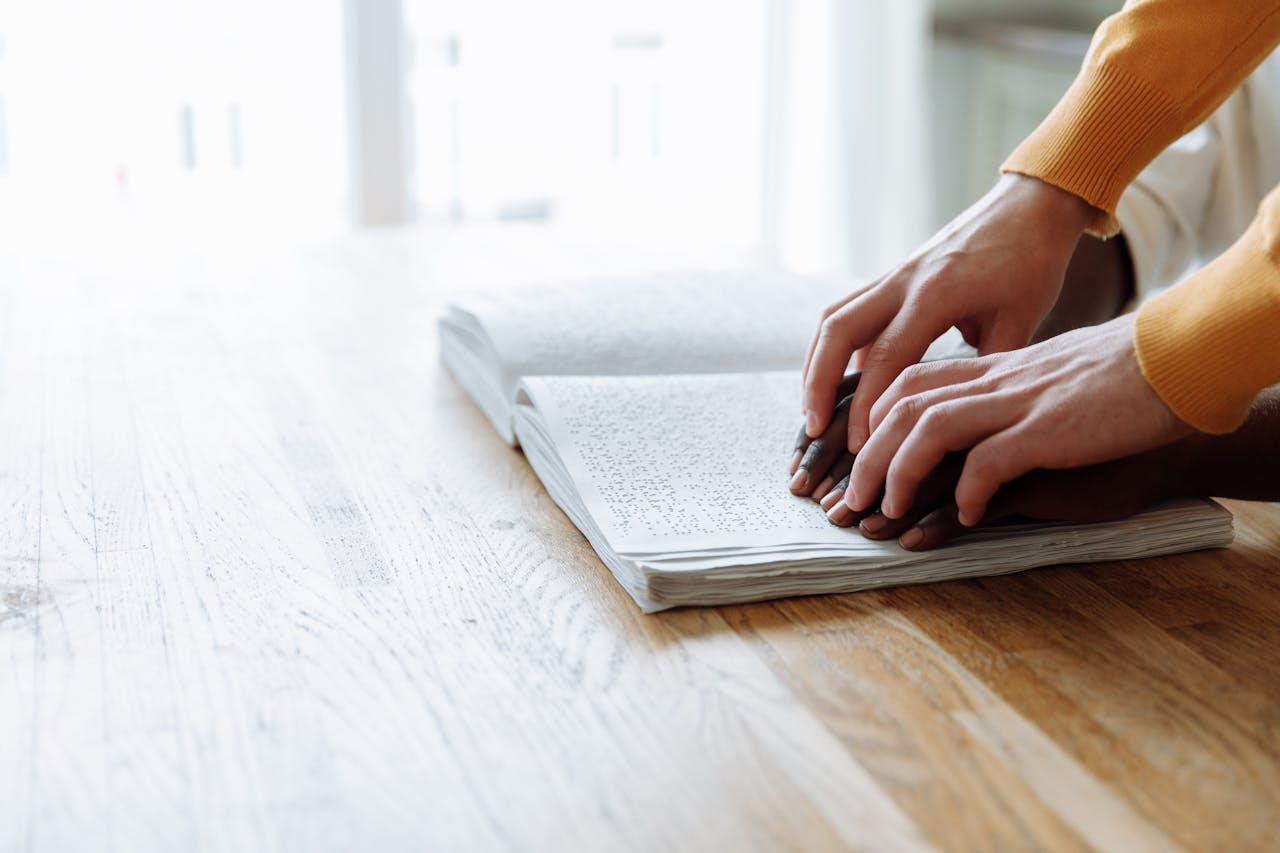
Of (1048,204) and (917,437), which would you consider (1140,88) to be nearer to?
(1048,204)

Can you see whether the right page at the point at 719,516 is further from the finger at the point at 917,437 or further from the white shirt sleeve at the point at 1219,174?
the white shirt sleeve at the point at 1219,174

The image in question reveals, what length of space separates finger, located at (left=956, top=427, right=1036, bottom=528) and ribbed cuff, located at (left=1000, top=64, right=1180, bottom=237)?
265 millimetres

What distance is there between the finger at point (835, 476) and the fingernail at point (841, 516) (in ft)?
0.09

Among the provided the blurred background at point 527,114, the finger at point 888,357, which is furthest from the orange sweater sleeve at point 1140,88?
the blurred background at point 527,114

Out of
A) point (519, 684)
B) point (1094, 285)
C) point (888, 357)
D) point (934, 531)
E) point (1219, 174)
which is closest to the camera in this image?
point (519, 684)

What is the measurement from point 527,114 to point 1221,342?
7.92 feet

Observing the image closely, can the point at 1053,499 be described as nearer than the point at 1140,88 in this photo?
Yes

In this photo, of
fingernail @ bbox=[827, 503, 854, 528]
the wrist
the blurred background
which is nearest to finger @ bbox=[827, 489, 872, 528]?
fingernail @ bbox=[827, 503, 854, 528]

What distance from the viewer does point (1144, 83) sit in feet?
2.82

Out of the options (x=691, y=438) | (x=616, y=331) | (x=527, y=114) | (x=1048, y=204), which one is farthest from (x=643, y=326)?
(x=527, y=114)

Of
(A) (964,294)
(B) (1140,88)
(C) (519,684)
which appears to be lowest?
(C) (519,684)

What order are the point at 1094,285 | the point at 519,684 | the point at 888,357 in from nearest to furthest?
the point at 519,684, the point at 888,357, the point at 1094,285

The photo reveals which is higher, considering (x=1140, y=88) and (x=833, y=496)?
(x=1140, y=88)

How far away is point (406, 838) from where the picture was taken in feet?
1.58
